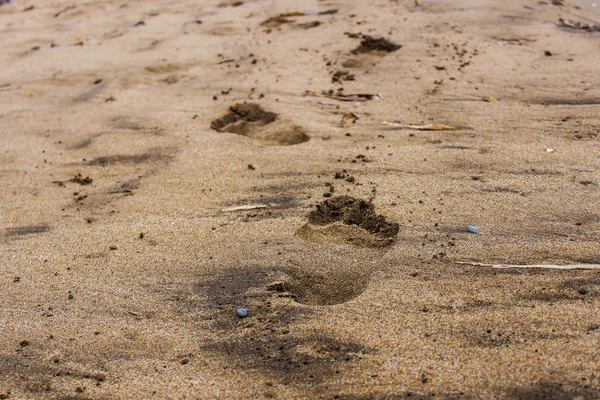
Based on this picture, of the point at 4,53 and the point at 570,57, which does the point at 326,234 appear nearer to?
the point at 570,57

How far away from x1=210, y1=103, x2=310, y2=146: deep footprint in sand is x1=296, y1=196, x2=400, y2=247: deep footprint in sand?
74cm

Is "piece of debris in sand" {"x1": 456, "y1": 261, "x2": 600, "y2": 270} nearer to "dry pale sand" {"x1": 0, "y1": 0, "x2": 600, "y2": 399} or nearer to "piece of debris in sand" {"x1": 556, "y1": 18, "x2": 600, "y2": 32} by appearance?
"dry pale sand" {"x1": 0, "y1": 0, "x2": 600, "y2": 399}

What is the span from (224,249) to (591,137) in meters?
1.96

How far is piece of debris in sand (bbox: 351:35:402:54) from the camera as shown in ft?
14.1

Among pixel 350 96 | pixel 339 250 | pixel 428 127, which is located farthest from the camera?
pixel 350 96

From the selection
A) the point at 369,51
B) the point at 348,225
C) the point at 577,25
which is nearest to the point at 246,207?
the point at 348,225

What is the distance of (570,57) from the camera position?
155 inches

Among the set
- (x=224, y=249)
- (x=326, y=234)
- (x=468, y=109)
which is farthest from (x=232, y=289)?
(x=468, y=109)

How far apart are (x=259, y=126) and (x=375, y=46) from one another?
4.63 feet

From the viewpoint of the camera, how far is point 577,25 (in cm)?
456

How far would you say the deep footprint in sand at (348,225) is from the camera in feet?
7.86

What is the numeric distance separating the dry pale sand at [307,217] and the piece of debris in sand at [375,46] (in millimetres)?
73

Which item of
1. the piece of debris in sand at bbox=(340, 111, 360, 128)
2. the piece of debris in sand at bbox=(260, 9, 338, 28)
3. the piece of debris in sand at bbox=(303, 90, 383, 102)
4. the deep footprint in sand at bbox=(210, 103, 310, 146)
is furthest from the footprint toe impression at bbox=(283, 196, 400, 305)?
the piece of debris in sand at bbox=(260, 9, 338, 28)

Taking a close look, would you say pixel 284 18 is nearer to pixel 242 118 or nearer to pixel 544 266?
pixel 242 118
